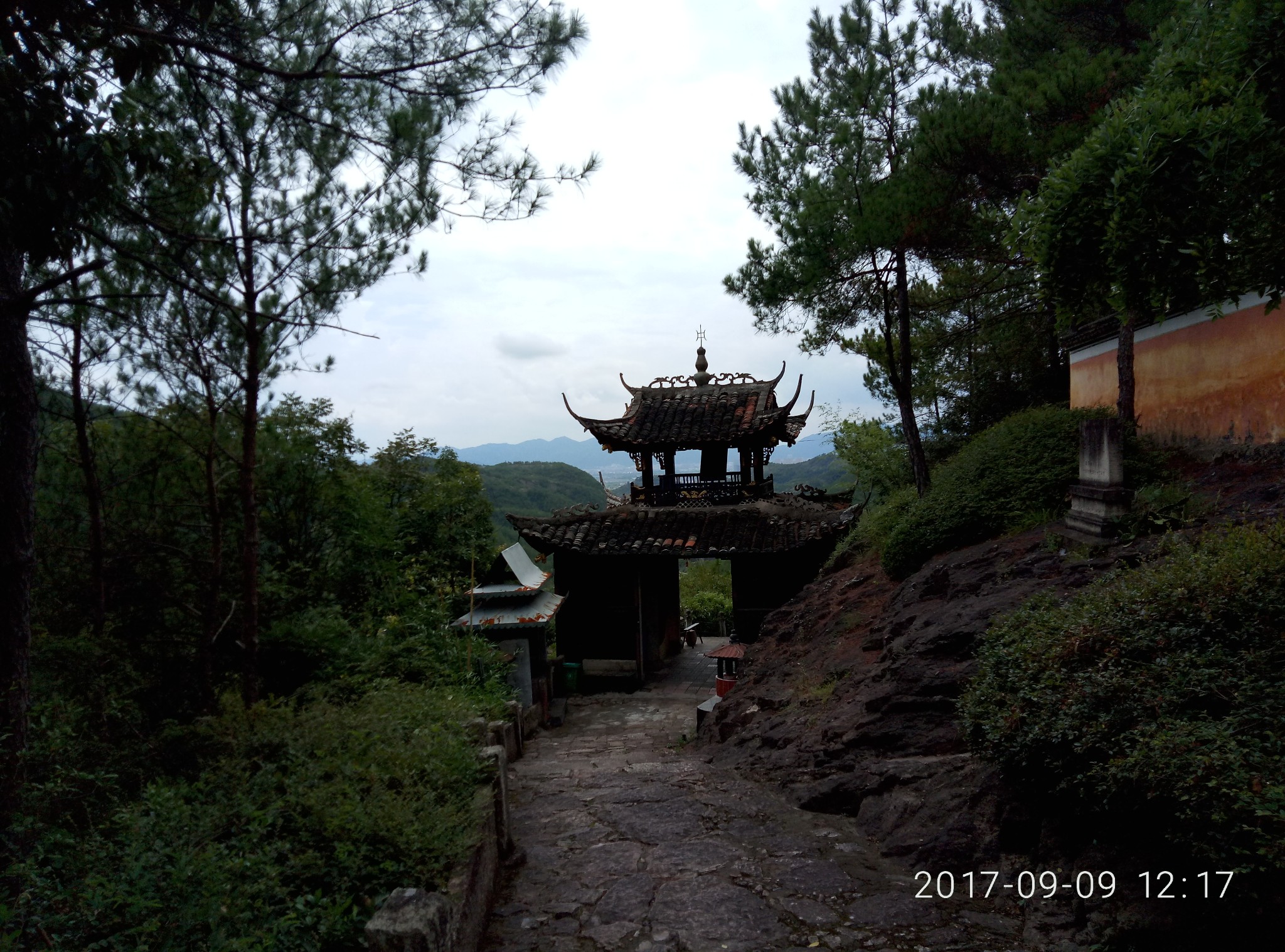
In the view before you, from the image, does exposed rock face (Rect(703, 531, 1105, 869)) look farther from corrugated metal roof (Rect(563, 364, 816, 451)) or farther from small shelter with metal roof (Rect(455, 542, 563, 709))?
corrugated metal roof (Rect(563, 364, 816, 451))

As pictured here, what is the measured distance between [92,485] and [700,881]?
546 cm

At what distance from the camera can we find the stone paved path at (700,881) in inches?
147

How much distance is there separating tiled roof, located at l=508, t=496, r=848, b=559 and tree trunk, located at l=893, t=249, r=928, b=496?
1.75 meters

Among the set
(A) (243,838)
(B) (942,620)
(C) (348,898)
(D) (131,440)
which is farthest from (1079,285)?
(D) (131,440)

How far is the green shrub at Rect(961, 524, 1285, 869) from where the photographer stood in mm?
2789

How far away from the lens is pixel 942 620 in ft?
21.6

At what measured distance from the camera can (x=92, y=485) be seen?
5875mm

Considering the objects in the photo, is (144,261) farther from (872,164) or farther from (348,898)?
(872,164)

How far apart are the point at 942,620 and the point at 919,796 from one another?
2.17m

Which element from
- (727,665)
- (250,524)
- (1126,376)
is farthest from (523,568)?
(1126,376)

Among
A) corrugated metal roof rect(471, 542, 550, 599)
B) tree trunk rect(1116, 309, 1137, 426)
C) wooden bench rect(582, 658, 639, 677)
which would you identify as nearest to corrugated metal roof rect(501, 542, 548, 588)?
corrugated metal roof rect(471, 542, 550, 599)

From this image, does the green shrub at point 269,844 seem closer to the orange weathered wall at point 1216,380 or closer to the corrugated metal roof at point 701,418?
the orange weathered wall at point 1216,380

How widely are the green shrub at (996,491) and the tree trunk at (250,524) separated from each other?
299 inches

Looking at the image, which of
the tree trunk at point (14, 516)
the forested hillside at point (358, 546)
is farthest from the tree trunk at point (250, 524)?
the tree trunk at point (14, 516)
